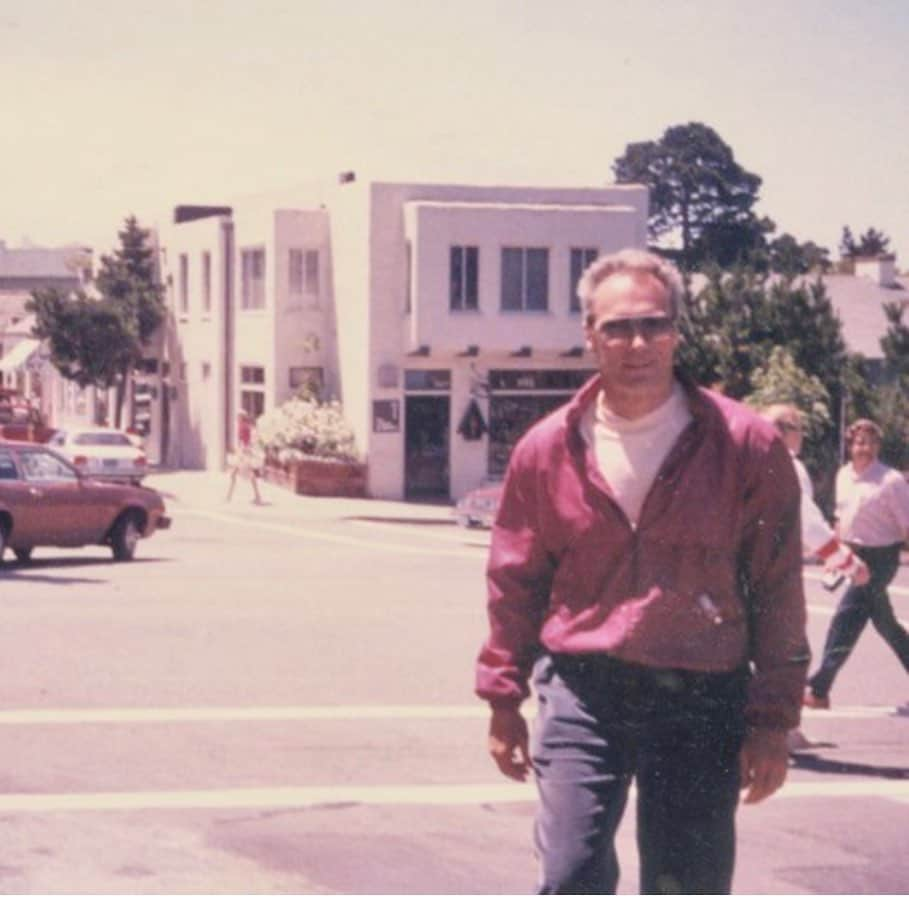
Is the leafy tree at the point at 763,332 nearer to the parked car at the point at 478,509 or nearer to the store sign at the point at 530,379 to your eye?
the parked car at the point at 478,509

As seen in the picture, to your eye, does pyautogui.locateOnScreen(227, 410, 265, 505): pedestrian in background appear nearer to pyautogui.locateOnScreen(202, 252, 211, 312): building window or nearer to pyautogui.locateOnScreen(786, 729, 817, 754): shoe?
pyautogui.locateOnScreen(202, 252, 211, 312): building window

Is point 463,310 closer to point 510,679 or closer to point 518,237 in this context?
point 518,237

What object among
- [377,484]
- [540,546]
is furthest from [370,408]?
[540,546]

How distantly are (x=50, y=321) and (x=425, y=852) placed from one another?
146 ft

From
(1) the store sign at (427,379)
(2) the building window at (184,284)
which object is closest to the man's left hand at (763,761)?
(1) the store sign at (427,379)

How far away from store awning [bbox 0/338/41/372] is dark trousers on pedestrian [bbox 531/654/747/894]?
193ft

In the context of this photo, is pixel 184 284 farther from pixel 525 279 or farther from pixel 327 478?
pixel 525 279

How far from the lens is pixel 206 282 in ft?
Result: 167

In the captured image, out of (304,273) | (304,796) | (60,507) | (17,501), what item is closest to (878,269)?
(304,273)

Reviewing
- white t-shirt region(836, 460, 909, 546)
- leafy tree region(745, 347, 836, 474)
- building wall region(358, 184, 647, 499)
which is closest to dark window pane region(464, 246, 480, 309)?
building wall region(358, 184, 647, 499)

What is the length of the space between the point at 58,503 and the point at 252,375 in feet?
81.6

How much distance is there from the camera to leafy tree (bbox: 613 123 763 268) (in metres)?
22.5

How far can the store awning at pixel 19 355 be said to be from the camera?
210 feet

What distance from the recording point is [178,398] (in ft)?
173
